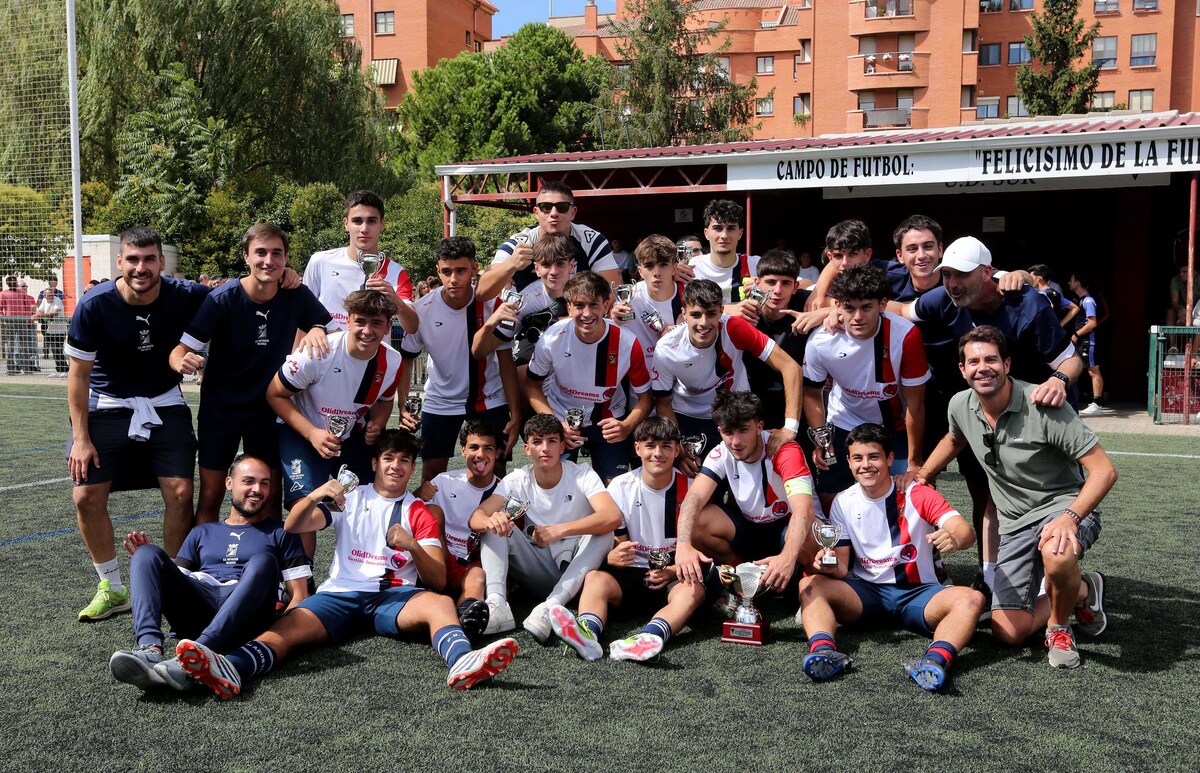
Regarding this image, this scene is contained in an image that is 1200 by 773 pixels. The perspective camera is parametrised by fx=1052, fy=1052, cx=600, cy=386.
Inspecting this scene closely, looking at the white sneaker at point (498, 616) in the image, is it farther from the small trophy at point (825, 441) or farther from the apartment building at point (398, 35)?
the apartment building at point (398, 35)

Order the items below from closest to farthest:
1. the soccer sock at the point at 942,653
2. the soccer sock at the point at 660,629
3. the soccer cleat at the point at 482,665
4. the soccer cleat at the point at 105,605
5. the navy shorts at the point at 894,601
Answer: the soccer cleat at the point at 482,665
the soccer sock at the point at 942,653
the soccer sock at the point at 660,629
the navy shorts at the point at 894,601
the soccer cleat at the point at 105,605

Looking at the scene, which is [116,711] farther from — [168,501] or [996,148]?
[996,148]

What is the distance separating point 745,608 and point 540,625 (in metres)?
0.95

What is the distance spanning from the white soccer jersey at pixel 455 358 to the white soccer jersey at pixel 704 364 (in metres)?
1.02

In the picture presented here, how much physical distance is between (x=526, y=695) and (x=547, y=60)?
45.0m

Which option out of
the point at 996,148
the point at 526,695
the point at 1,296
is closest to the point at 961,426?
the point at 526,695

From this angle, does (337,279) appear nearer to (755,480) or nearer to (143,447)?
(143,447)

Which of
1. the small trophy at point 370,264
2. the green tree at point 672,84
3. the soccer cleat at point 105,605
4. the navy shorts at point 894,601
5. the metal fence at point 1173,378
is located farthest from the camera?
the green tree at point 672,84

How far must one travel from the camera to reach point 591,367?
5.77 metres

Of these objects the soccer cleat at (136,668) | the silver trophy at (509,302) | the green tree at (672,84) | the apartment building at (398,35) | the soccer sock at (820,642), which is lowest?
the soccer sock at (820,642)

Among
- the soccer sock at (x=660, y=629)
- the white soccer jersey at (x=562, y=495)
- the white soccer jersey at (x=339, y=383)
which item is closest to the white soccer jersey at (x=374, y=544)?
the white soccer jersey at (x=562, y=495)

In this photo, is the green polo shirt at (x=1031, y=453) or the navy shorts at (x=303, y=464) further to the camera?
the navy shorts at (x=303, y=464)

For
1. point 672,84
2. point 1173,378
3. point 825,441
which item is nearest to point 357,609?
point 825,441

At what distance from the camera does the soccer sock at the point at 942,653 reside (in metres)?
4.27
